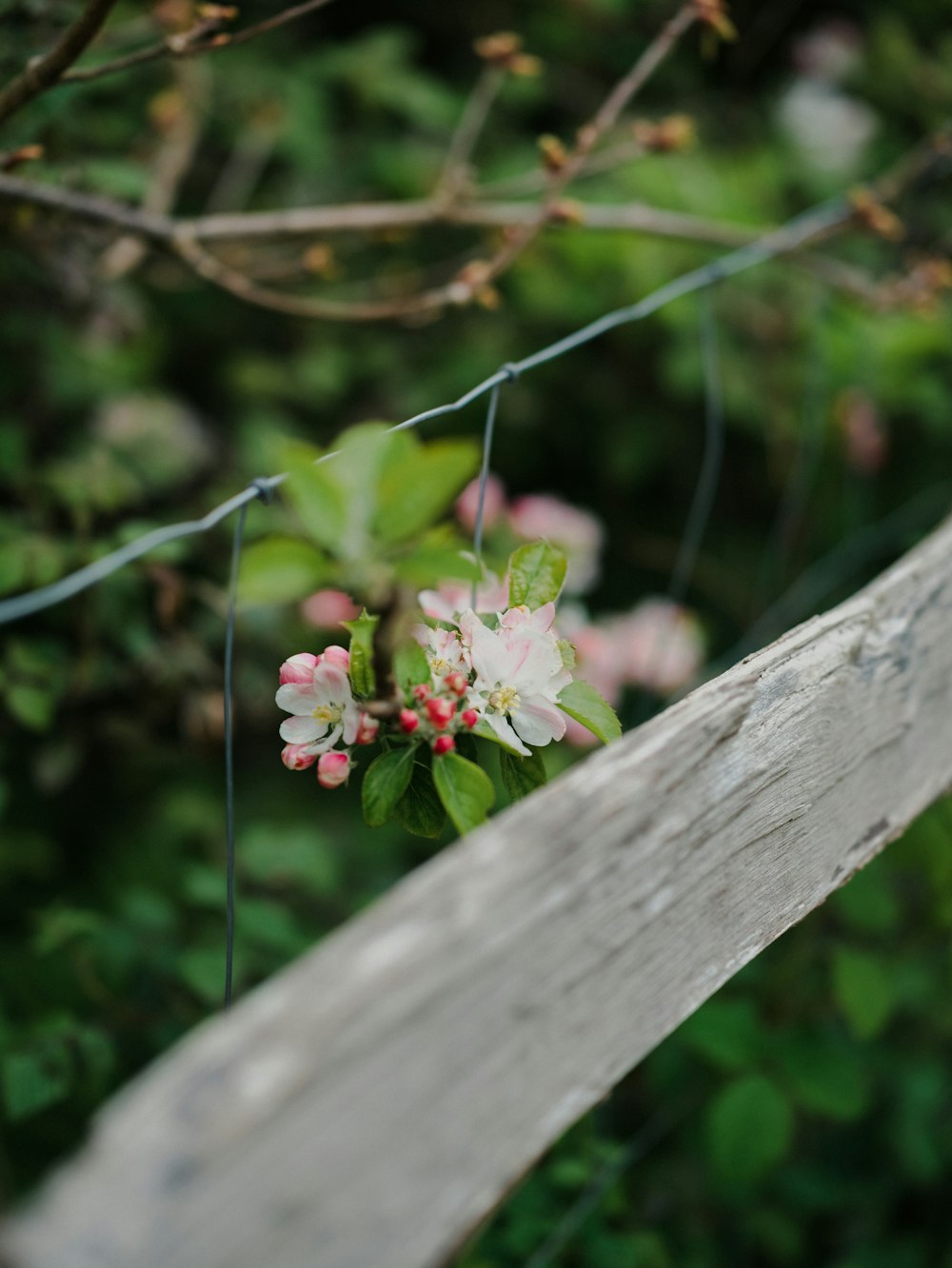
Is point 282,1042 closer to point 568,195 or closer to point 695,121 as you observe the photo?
point 568,195

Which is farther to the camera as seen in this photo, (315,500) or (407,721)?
(407,721)

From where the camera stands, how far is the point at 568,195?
92.2 inches

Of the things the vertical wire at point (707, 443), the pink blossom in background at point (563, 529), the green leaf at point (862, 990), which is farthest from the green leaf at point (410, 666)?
the pink blossom in background at point (563, 529)

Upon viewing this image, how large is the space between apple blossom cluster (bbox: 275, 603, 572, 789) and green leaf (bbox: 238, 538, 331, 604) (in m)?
0.15

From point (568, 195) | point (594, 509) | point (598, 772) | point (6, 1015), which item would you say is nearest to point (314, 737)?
point (598, 772)

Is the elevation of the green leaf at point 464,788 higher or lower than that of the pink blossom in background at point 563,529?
higher

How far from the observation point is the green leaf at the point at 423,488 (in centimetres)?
43

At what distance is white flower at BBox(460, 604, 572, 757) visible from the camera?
1.94 ft

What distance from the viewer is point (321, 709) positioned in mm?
600

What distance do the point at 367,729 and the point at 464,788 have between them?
7cm

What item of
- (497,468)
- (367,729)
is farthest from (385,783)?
(497,468)

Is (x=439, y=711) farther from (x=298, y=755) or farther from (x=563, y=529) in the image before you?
(x=563, y=529)

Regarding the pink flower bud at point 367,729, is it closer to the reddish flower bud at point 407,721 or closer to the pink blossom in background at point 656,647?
the reddish flower bud at point 407,721

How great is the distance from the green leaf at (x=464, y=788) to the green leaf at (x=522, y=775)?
0.09 m
